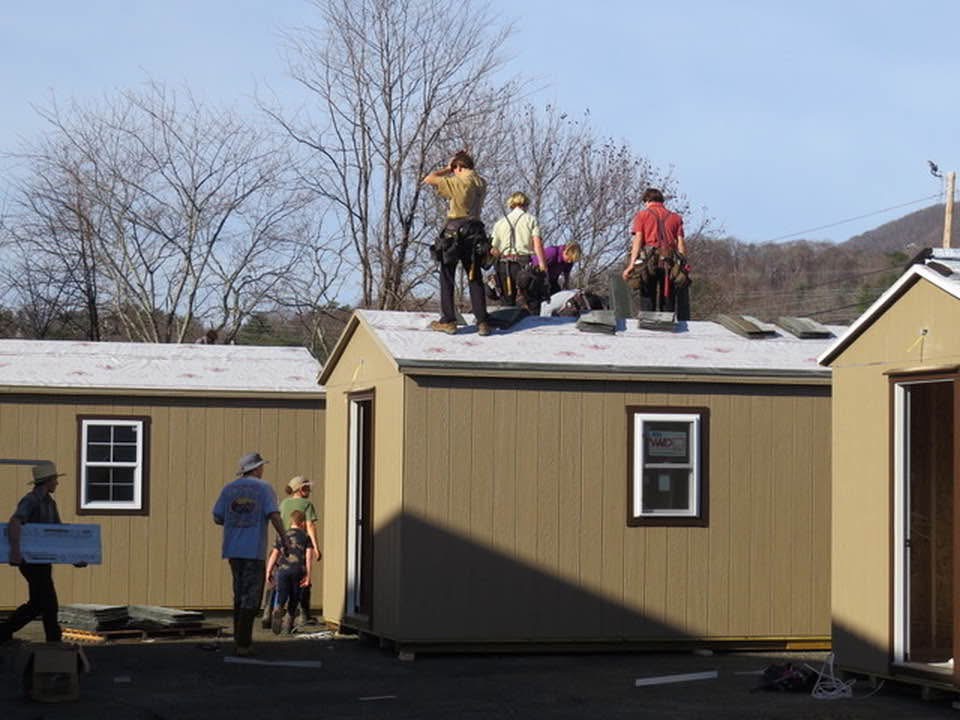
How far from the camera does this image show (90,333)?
123 feet

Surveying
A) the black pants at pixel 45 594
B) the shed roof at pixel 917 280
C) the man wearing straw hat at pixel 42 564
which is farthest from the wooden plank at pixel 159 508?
the shed roof at pixel 917 280

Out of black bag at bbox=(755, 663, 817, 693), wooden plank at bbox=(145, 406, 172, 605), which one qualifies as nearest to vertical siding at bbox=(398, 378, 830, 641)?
black bag at bbox=(755, 663, 817, 693)

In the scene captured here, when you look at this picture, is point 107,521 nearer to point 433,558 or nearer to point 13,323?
point 433,558

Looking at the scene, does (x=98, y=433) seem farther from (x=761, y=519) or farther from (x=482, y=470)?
(x=761, y=519)

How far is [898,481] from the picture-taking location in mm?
12250

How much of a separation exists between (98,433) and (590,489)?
628cm

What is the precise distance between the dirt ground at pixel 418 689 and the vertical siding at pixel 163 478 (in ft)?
10.8

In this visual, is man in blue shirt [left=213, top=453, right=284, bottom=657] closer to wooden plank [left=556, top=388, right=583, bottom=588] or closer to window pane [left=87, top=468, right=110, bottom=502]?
wooden plank [left=556, top=388, right=583, bottom=588]

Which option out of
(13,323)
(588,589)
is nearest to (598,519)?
(588,589)

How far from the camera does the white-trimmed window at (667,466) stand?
15656mm

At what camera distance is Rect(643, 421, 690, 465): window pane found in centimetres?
1574

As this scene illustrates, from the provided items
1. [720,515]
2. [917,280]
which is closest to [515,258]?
[720,515]

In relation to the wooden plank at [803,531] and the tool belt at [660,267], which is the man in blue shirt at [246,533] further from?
the tool belt at [660,267]

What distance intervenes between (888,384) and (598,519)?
12.7 feet
